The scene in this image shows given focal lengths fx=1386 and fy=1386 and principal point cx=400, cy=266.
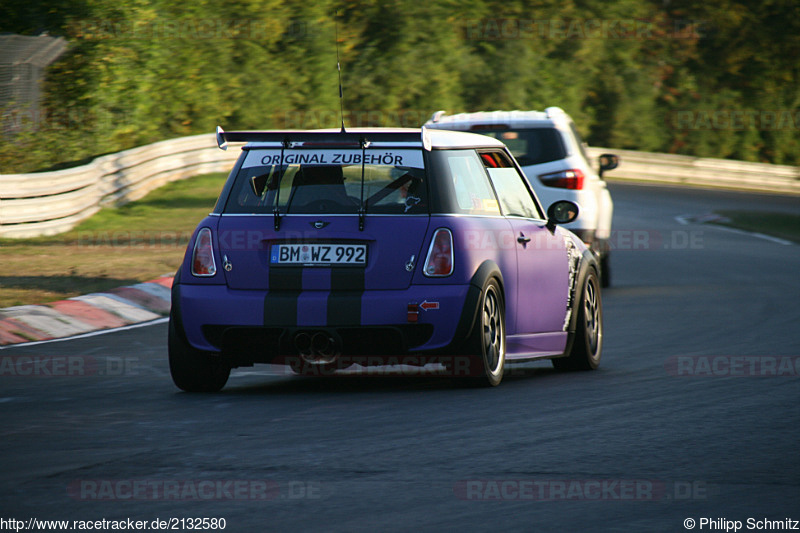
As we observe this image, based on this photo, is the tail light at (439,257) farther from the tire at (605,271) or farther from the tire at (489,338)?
the tire at (605,271)

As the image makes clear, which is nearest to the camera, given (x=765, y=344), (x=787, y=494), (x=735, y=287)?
(x=787, y=494)

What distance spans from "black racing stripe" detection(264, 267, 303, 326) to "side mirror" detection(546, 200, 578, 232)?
2164mm

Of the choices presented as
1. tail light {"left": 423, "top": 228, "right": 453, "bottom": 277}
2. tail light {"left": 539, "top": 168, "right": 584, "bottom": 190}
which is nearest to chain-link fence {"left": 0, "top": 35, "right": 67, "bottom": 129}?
tail light {"left": 539, "top": 168, "right": 584, "bottom": 190}

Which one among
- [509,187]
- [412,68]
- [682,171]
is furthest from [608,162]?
[412,68]

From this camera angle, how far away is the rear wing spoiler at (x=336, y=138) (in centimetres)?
839

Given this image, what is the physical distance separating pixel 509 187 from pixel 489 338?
1.35m

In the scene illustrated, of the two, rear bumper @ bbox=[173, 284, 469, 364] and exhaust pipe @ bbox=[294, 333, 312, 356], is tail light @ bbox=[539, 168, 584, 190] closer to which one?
rear bumper @ bbox=[173, 284, 469, 364]

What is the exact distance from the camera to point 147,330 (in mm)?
11984

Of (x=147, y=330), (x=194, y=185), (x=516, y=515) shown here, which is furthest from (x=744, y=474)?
(x=194, y=185)

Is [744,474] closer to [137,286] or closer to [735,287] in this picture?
[137,286]

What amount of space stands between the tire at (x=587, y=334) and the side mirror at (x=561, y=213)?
0.59 m

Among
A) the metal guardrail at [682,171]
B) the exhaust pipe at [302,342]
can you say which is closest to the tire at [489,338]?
the exhaust pipe at [302,342]

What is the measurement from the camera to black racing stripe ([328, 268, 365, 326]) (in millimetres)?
7895

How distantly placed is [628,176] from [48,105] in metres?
20.5
